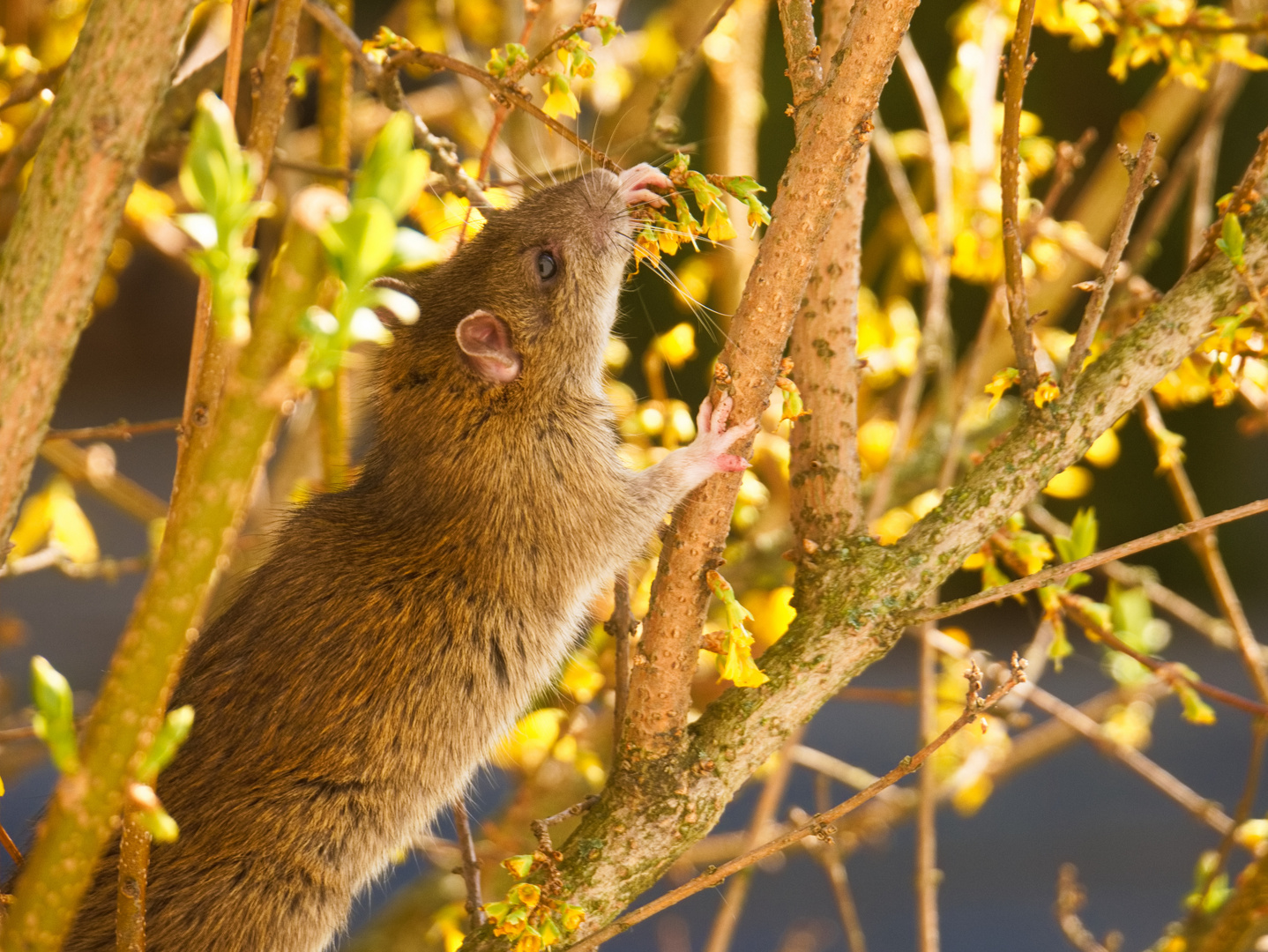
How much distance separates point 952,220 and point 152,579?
7.77ft

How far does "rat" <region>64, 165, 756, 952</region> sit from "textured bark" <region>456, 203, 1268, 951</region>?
0.87 feet

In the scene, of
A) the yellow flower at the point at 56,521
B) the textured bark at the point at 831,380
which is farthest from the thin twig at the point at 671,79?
the yellow flower at the point at 56,521

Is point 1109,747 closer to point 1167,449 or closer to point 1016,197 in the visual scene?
point 1167,449

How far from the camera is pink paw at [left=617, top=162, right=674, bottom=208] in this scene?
6.36ft

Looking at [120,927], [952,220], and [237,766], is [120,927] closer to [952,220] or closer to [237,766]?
[237,766]

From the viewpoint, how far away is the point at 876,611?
156cm

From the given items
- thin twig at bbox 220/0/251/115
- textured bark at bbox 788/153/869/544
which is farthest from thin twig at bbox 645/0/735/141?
thin twig at bbox 220/0/251/115

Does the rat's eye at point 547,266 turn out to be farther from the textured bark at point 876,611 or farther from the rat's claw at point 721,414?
the textured bark at point 876,611

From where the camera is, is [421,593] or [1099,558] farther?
[421,593]

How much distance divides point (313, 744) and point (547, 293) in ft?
3.03

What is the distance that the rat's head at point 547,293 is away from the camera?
7.23ft

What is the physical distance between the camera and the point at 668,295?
5.28 meters

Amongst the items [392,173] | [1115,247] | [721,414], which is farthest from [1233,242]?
[392,173]

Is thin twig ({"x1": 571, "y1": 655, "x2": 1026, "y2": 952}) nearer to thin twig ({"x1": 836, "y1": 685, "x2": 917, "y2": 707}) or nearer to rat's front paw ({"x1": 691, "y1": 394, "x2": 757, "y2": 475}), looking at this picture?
rat's front paw ({"x1": 691, "y1": 394, "x2": 757, "y2": 475})
